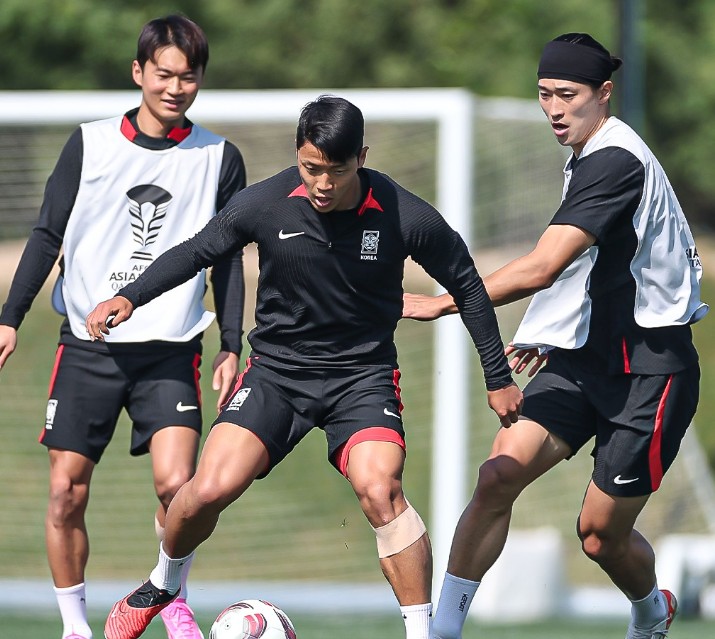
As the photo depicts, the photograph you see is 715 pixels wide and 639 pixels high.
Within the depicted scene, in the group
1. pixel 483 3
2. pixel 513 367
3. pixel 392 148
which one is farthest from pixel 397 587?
pixel 483 3

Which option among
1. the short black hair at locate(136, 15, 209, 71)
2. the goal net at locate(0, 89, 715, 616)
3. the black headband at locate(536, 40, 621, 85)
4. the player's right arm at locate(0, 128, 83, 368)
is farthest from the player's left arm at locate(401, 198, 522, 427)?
the goal net at locate(0, 89, 715, 616)

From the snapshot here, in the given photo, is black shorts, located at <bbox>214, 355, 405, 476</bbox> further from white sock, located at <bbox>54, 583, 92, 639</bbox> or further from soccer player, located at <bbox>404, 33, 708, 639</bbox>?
→ white sock, located at <bbox>54, 583, 92, 639</bbox>

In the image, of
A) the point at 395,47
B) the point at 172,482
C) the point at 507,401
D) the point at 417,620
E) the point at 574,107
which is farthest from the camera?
the point at 395,47

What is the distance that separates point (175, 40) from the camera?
595 centimetres

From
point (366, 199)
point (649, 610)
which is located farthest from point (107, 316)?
point (649, 610)

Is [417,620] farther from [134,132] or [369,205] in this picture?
[134,132]

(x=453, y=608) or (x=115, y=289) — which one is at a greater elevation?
(x=115, y=289)

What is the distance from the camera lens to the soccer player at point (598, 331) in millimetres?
5383

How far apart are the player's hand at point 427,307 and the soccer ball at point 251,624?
49.4 inches

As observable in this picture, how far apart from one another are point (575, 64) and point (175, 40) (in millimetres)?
1687

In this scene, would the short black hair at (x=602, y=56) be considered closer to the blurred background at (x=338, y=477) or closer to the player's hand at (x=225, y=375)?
the player's hand at (x=225, y=375)

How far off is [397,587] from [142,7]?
17990mm

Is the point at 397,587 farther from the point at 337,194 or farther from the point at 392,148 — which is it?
the point at 392,148

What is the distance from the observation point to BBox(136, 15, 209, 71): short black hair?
5.94 meters
